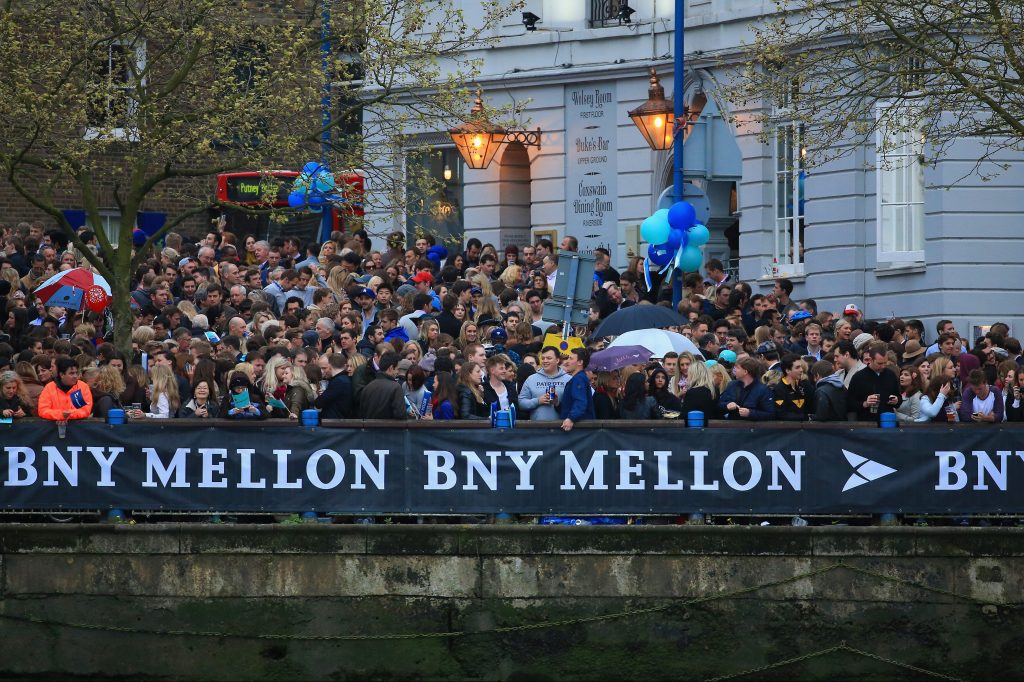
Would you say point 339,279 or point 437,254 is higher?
point 437,254

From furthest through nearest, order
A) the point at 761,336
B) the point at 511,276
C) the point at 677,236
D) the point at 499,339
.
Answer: the point at 511,276 → the point at 677,236 → the point at 499,339 → the point at 761,336

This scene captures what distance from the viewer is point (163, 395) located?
19719 mm

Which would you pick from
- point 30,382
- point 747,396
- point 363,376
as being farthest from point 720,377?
point 30,382

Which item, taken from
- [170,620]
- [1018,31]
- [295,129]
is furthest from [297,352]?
[1018,31]

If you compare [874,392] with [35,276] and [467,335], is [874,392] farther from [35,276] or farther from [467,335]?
[35,276]

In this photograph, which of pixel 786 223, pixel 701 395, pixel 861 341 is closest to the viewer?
pixel 701 395

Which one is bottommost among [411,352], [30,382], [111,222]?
[30,382]

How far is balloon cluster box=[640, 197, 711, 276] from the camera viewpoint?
26.2 metres

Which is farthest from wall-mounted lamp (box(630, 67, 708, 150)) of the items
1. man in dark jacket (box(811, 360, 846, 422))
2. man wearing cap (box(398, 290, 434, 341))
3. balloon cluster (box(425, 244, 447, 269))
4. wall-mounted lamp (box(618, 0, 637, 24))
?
man in dark jacket (box(811, 360, 846, 422))

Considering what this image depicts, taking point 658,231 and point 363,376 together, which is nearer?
point 363,376

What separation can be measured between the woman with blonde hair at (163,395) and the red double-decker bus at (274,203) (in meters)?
3.81

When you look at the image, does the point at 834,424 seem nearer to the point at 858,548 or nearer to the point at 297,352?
the point at 858,548

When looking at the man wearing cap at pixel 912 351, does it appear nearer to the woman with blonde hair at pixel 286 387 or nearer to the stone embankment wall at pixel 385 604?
the stone embankment wall at pixel 385 604

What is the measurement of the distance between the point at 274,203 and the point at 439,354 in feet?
30.3
